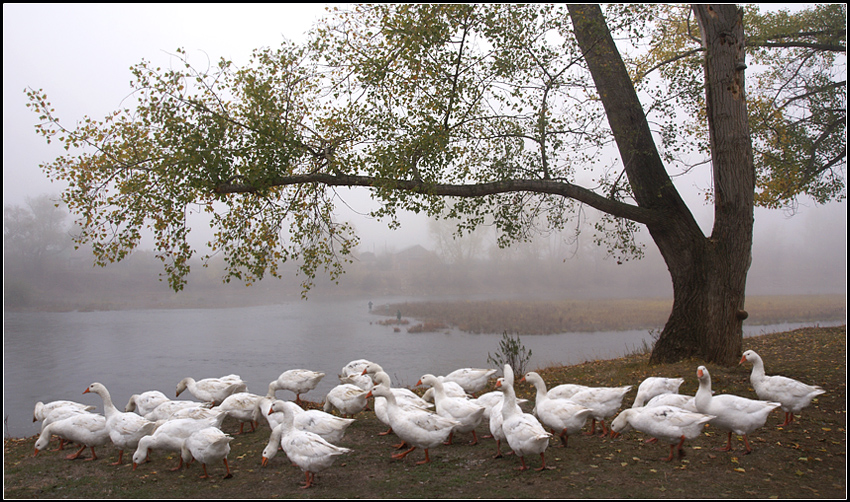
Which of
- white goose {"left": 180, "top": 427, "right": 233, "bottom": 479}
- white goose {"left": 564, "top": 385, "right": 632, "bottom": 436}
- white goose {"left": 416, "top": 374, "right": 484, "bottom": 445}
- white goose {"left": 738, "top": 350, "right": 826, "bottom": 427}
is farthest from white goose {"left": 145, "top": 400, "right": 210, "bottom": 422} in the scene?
white goose {"left": 738, "top": 350, "right": 826, "bottom": 427}

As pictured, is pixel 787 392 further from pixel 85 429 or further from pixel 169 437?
pixel 85 429

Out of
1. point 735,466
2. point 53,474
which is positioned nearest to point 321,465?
point 53,474

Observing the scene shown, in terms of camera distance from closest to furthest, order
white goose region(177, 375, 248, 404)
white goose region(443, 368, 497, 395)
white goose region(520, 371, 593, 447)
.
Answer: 1. white goose region(520, 371, 593, 447)
2. white goose region(177, 375, 248, 404)
3. white goose region(443, 368, 497, 395)

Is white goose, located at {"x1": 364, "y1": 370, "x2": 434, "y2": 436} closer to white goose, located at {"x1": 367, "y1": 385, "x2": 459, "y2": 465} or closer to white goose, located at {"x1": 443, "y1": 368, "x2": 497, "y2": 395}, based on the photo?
white goose, located at {"x1": 367, "y1": 385, "x2": 459, "y2": 465}

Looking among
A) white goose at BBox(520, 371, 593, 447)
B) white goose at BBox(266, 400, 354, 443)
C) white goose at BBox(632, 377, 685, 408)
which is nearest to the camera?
white goose at BBox(520, 371, 593, 447)

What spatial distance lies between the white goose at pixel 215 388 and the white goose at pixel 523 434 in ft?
17.9

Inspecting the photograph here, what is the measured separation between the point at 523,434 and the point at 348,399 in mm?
3722

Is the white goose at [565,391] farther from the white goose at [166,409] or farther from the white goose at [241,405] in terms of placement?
the white goose at [166,409]

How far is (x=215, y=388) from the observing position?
948cm

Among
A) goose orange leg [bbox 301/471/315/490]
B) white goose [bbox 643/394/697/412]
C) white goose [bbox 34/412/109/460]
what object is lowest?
goose orange leg [bbox 301/471/315/490]

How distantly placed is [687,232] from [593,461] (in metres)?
6.51

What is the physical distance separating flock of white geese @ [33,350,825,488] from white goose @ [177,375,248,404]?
966 millimetres

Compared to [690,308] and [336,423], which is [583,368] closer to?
[690,308]

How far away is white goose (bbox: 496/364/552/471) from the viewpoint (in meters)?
5.72
